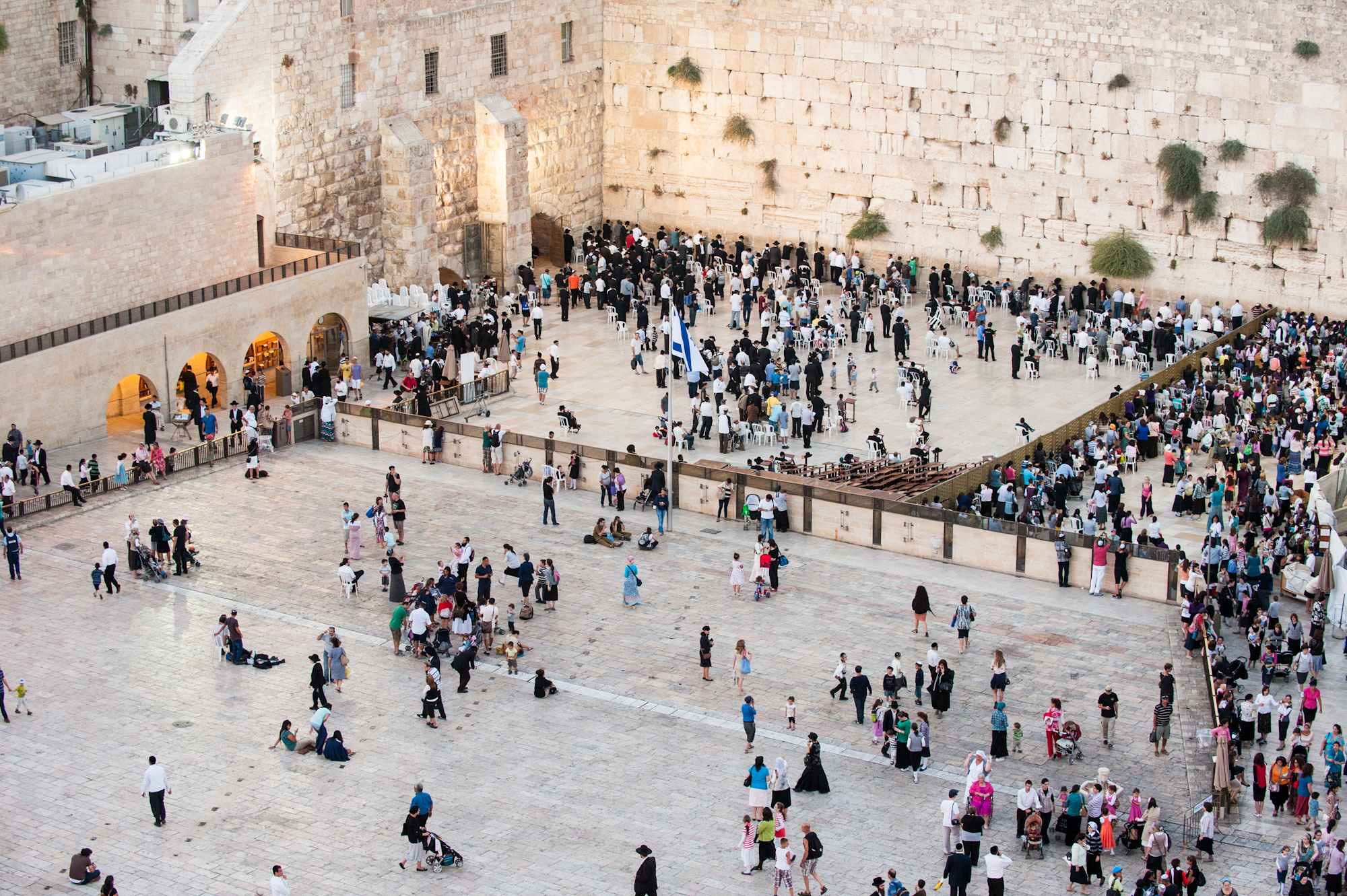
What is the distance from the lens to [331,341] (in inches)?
1827

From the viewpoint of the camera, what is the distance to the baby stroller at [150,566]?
34.1 metres

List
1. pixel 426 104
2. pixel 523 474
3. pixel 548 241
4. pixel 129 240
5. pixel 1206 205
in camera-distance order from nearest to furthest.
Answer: pixel 523 474, pixel 129 240, pixel 1206 205, pixel 426 104, pixel 548 241

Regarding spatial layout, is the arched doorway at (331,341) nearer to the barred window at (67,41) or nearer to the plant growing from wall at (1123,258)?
the barred window at (67,41)

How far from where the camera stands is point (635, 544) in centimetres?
3638

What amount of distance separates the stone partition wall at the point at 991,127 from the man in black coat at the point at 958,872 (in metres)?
28.6

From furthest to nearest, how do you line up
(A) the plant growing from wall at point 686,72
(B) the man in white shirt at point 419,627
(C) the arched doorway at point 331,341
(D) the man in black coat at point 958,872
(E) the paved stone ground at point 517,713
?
(A) the plant growing from wall at point 686,72
(C) the arched doorway at point 331,341
(B) the man in white shirt at point 419,627
(E) the paved stone ground at point 517,713
(D) the man in black coat at point 958,872

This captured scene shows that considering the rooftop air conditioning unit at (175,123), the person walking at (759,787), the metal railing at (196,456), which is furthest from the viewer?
the rooftop air conditioning unit at (175,123)

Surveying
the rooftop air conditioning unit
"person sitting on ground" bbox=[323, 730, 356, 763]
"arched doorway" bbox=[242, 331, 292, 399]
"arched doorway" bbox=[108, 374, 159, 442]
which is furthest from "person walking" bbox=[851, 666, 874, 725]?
the rooftop air conditioning unit

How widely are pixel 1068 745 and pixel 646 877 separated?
7.26 meters

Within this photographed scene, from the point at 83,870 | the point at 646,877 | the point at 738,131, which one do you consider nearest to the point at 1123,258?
the point at 738,131

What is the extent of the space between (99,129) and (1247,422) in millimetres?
26761

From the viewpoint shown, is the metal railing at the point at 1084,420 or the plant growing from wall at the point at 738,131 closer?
the metal railing at the point at 1084,420

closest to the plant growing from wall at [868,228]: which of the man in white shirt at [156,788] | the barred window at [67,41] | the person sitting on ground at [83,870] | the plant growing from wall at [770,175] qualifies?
the plant growing from wall at [770,175]

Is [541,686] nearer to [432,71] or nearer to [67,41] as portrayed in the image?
[432,71]
